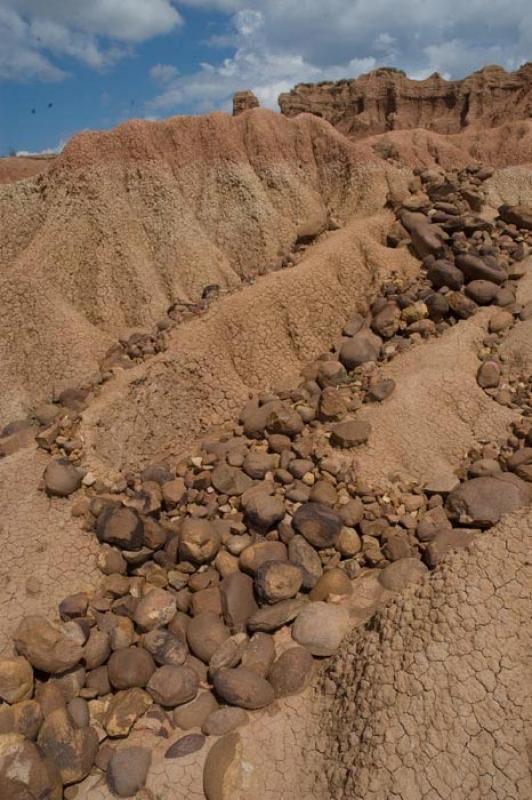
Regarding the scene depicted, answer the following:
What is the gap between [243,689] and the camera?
12.7 ft

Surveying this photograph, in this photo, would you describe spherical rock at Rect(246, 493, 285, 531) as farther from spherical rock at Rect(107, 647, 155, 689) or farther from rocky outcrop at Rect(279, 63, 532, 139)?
rocky outcrop at Rect(279, 63, 532, 139)

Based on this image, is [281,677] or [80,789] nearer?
[80,789]

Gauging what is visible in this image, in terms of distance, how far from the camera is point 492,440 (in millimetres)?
5980

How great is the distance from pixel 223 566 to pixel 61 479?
1926 millimetres

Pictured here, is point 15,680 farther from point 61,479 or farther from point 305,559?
point 305,559

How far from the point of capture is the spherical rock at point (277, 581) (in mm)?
4461

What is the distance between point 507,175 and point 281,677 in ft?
36.8

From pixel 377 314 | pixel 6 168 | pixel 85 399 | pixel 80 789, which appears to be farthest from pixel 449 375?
pixel 6 168

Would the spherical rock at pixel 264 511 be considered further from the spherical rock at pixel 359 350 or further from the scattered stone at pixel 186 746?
the spherical rock at pixel 359 350

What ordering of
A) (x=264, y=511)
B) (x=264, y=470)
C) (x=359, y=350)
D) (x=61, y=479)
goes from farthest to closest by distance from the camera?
(x=359, y=350), (x=264, y=470), (x=61, y=479), (x=264, y=511)

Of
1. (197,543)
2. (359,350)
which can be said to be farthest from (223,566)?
(359,350)

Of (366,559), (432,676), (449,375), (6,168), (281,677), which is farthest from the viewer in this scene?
(6,168)

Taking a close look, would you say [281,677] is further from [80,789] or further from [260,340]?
[260,340]

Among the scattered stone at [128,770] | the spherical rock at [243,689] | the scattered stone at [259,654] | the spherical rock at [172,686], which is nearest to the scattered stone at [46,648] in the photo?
the spherical rock at [172,686]
